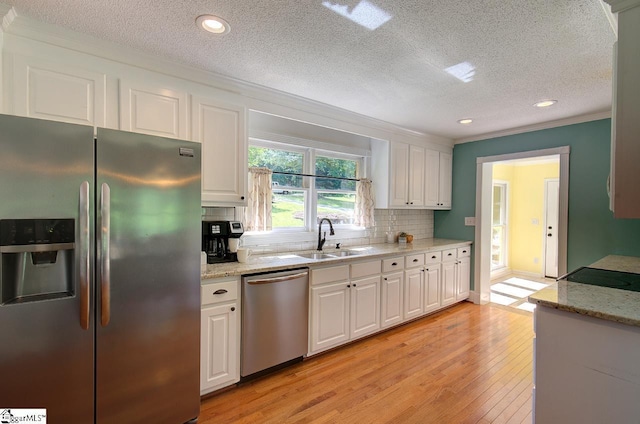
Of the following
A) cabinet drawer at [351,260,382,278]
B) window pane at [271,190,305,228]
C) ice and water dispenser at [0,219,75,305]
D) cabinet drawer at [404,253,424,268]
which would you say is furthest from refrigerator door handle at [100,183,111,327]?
cabinet drawer at [404,253,424,268]

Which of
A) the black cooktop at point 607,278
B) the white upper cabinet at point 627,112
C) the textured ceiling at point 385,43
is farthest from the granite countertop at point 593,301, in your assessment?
the textured ceiling at point 385,43

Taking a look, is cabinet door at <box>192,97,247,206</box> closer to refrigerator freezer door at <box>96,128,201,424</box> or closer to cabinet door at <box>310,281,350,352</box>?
refrigerator freezer door at <box>96,128,201,424</box>

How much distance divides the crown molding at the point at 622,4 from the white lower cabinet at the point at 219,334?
2.51 m

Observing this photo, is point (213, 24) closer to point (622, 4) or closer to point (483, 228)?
point (622, 4)

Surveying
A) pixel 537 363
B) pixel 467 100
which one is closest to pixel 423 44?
pixel 467 100

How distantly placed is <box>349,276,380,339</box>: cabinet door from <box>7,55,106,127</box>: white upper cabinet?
95.1 inches

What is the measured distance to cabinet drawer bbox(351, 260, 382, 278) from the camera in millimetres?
2926

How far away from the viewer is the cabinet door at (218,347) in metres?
2.07

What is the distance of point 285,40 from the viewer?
186cm

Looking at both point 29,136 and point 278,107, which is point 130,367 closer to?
point 29,136

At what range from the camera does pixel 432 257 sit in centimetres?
378

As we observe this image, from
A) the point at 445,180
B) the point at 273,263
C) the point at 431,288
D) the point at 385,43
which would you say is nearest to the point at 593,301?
the point at 385,43

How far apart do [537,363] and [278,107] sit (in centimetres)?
257

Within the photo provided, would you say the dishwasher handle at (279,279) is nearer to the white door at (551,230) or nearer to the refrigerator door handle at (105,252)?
the refrigerator door handle at (105,252)
